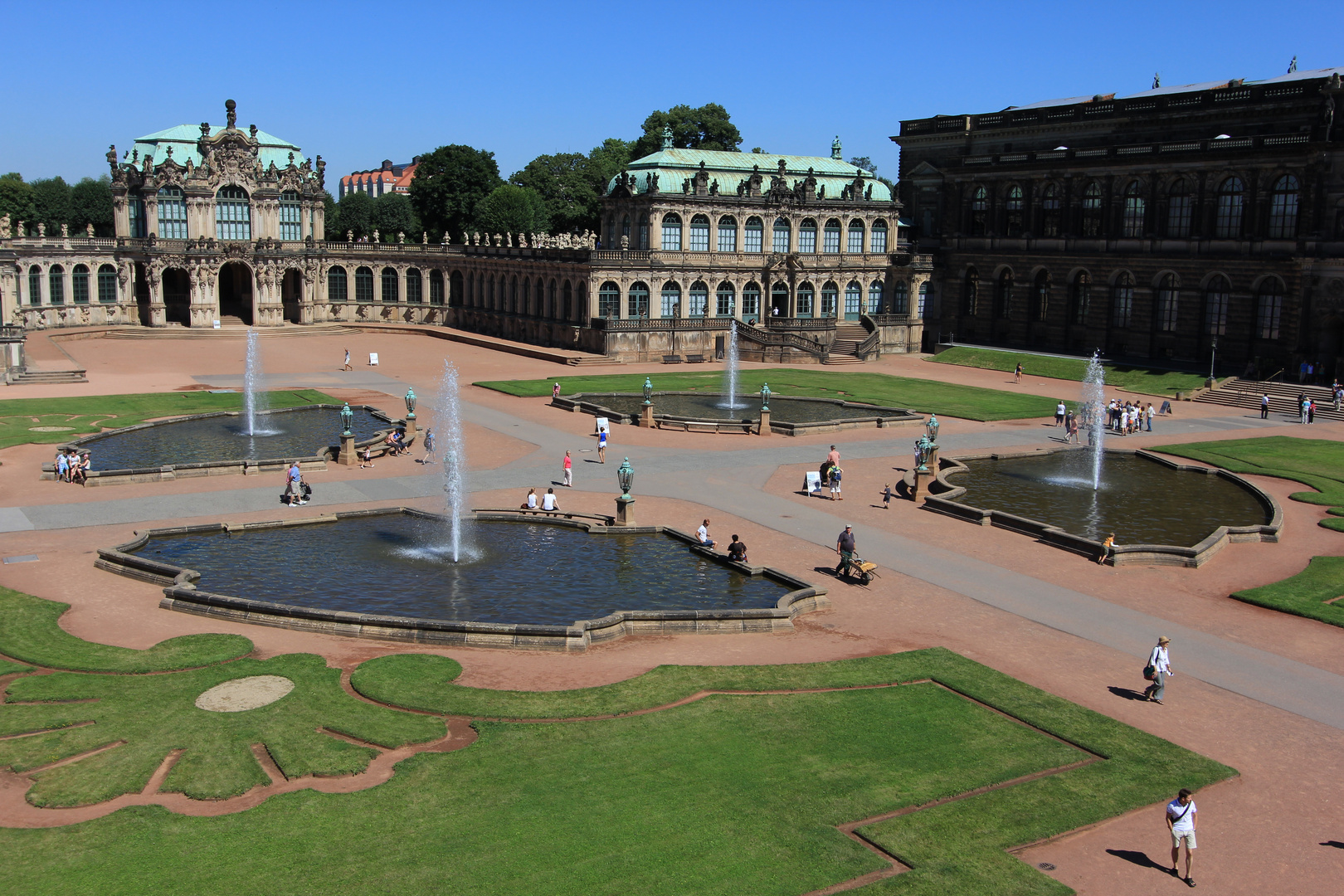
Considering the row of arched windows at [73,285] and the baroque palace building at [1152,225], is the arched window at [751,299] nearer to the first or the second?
the baroque palace building at [1152,225]

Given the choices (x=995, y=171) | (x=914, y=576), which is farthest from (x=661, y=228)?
(x=914, y=576)

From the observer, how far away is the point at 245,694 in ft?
83.0

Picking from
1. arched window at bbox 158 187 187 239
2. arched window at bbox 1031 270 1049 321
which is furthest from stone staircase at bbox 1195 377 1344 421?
arched window at bbox 158 187 187 239

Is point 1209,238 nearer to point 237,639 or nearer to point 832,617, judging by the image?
point 832,617

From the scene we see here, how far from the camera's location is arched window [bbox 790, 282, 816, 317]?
346 feet

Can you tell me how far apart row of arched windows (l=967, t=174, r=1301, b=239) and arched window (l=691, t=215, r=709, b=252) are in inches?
970

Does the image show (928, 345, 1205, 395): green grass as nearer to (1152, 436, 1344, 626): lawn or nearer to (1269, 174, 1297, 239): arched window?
(1269, 174, 1297, 239): arched window

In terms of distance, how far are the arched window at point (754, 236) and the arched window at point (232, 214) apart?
50.1 m

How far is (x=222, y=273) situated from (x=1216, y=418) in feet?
319

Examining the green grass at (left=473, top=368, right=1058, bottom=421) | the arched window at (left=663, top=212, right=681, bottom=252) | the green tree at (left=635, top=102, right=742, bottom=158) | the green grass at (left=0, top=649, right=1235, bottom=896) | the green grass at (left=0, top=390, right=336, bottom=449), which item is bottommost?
the green grass at (left=0, top=649, right=1235, bottom=896)

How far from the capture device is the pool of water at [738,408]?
2591 inches

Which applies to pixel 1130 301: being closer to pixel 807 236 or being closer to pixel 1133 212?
pixel 1133 212

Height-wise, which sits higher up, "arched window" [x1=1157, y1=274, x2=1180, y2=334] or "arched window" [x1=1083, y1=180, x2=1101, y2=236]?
"arched window" [x1=1083, y1=180, x2=1101, y2=236]

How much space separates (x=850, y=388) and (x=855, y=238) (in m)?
34.8
